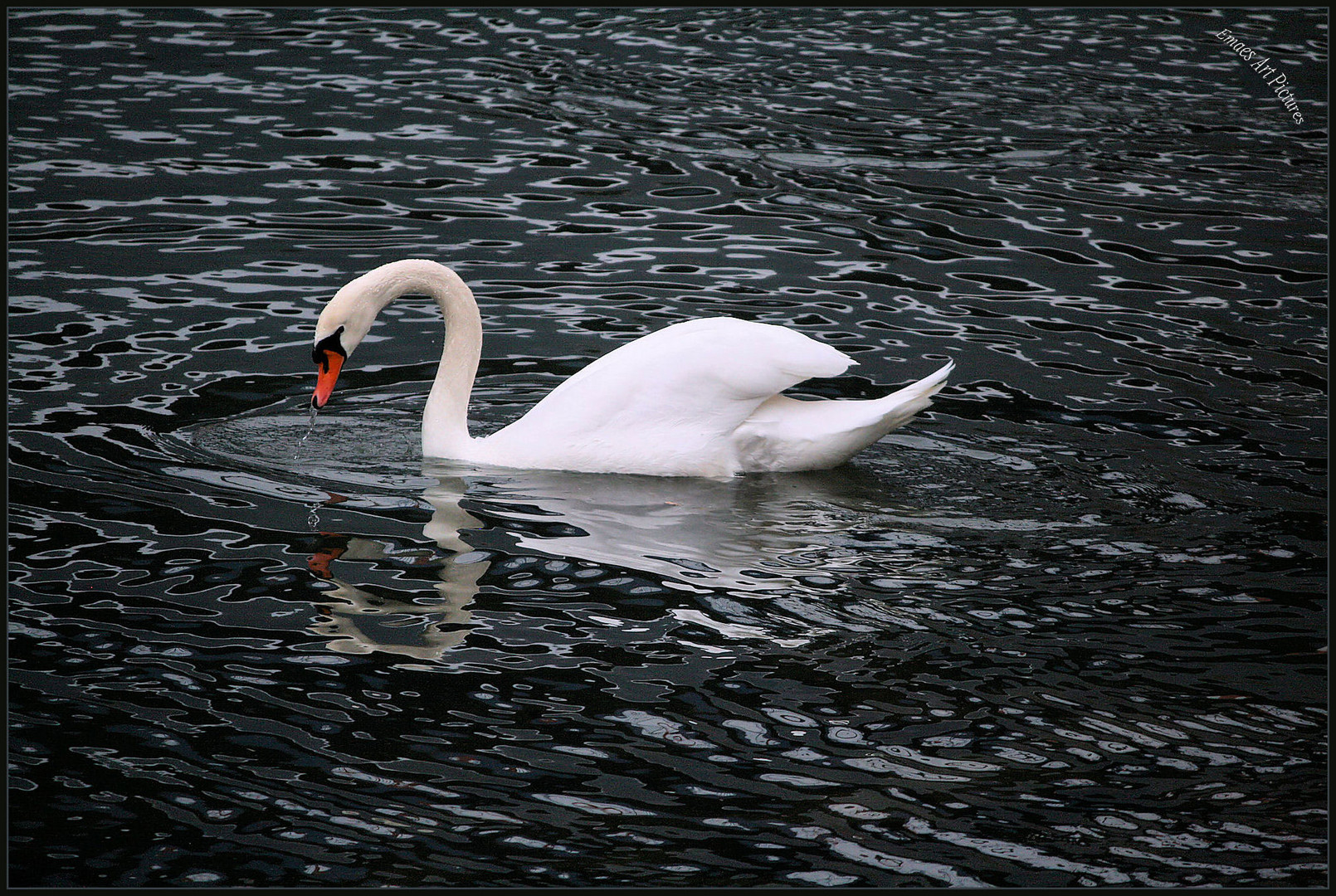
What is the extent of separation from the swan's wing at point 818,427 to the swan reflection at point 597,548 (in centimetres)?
12

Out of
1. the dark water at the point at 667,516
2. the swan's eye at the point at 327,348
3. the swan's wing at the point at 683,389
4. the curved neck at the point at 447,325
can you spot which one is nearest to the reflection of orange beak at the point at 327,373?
the swan's eye at the point at 327,348

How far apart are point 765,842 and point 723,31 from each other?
626 inches

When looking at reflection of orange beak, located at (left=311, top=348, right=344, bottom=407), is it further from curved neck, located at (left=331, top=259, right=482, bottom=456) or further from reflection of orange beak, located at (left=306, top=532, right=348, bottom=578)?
reflection of orange beak, located at (left=306, top=532, right=348, bottom=578)

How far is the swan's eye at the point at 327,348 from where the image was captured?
26.1 ft

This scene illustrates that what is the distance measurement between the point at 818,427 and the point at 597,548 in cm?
155

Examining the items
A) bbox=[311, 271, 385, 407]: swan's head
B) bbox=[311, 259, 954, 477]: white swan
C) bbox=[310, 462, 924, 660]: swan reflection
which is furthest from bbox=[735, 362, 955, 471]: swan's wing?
bbox=[311, 271, 385, 407]: swan's head

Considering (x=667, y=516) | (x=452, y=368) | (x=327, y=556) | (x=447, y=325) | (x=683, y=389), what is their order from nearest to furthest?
(x=327, y=556) → (x=667, y=516) → (x=683, y=389) → (x=452, y=368) → (x=447, y=325)

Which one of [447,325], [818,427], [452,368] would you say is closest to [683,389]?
[818,427]

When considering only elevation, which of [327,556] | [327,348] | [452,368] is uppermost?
[327,348]

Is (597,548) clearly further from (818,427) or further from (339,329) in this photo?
(339,329)

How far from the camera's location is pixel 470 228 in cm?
1250

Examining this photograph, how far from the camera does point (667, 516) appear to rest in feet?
24.7

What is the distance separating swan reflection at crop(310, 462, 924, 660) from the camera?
6.34m

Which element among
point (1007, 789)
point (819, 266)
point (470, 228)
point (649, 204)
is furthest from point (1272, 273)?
point (1007, 789)
